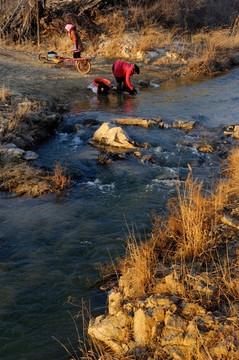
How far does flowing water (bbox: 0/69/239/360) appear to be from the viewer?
11.0ft

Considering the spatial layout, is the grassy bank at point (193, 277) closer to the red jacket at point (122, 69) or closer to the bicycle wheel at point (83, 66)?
the red jacket at point (122, 69)

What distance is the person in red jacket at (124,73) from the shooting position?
1046 centimetres

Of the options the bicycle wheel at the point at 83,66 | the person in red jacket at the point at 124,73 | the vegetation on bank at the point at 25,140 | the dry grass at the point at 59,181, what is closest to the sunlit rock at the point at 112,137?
the vegetation on bank at the point at 25,140

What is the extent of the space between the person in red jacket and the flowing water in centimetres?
132

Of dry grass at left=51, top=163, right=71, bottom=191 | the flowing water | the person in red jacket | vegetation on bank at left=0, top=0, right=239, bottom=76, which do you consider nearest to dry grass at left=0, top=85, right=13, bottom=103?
the flowing water

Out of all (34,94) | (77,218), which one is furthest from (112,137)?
(34,94)

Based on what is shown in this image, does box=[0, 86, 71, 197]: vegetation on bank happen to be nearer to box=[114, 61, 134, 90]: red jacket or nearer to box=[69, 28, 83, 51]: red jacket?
box=[114, 61, 134, 90]: red jacket

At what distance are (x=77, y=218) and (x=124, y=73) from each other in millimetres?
7055

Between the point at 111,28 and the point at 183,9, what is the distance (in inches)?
195

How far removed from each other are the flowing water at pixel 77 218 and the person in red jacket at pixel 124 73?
1.32 metres

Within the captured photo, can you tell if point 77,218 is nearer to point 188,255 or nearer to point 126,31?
point 188,255

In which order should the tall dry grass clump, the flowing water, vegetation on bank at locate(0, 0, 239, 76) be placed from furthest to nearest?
1. vegetation on bank at locate(0, 0, 239, 76)
2. the flowing water
3. the tall dry grass clump

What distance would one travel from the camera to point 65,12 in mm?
16516

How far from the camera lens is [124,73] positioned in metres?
10.9
